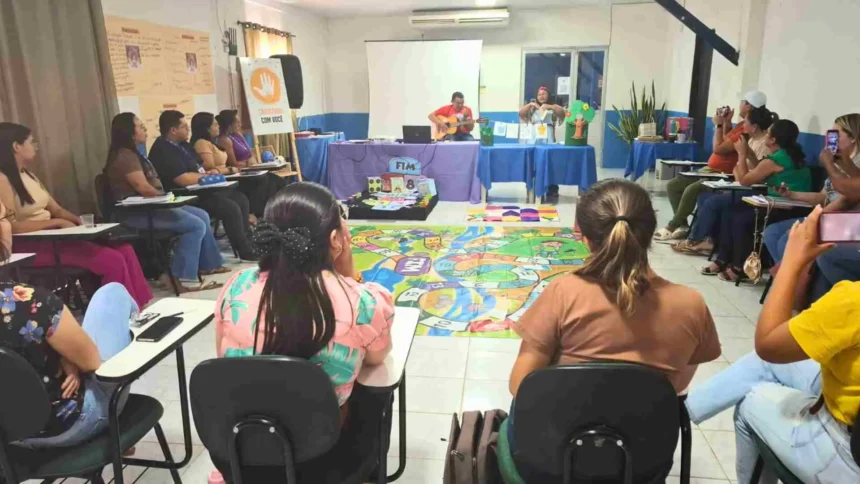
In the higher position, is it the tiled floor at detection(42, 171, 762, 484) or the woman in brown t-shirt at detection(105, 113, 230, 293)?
the woman in brown t-shirt at detection(105, 113, 230, 293)

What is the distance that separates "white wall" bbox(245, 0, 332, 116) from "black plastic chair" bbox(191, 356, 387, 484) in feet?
22.8

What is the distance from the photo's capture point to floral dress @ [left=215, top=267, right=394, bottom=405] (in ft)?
4.17

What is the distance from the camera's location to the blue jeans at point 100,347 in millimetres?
1424

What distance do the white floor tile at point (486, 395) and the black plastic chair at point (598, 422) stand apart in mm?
1141

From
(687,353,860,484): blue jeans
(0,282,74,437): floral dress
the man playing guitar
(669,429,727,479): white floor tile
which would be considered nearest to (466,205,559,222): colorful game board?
the man playing guitar

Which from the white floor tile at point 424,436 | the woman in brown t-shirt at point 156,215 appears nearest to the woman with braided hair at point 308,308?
the white floor tile at point 424,436

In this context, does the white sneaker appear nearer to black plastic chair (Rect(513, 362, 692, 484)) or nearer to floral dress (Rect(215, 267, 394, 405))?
black plastic chair (Rect(513, 362, 692, 484))

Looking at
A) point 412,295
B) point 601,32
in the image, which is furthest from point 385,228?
point 601,32

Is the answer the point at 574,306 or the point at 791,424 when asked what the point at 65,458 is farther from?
the point at 791,424

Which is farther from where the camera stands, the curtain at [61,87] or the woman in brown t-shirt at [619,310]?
the curtain at [61,87]

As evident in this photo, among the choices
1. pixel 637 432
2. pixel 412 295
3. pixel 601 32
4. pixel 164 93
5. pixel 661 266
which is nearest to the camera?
pixel 637 432

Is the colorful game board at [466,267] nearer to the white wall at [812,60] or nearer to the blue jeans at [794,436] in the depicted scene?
the blue jeans at [794,436]

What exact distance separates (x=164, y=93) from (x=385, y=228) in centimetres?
248

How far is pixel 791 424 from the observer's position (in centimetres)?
133
